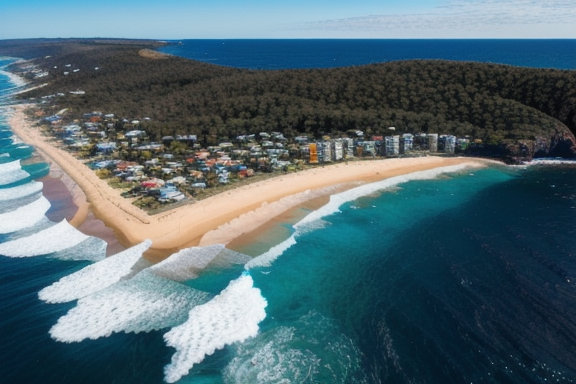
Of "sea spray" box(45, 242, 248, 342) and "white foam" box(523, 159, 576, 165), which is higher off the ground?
"sea spray" box(45, 242, 248, 342)

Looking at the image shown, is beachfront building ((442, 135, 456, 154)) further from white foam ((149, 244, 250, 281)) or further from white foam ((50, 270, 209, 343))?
white foam ((50, 270, 209, 343))

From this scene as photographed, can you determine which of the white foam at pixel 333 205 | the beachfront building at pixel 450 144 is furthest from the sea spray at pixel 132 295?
the beachfront building at pixel 450 144

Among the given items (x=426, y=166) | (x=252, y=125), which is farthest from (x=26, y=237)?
(x=426, y=166)

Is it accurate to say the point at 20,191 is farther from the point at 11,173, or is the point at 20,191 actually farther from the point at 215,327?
the point at 215,327

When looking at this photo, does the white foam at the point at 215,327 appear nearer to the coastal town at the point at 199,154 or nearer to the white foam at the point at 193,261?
the white foam at the point at 193,261

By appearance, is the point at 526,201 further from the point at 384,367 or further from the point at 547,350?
the point at 384,367

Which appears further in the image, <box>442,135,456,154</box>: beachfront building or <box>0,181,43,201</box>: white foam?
<box>442,135,456,154</box>: beachfront building

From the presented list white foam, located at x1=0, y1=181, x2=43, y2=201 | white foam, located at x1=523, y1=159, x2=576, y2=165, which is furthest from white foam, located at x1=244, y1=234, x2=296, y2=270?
white foam, located at x1=523, y1=159, x2=576, y2=165
